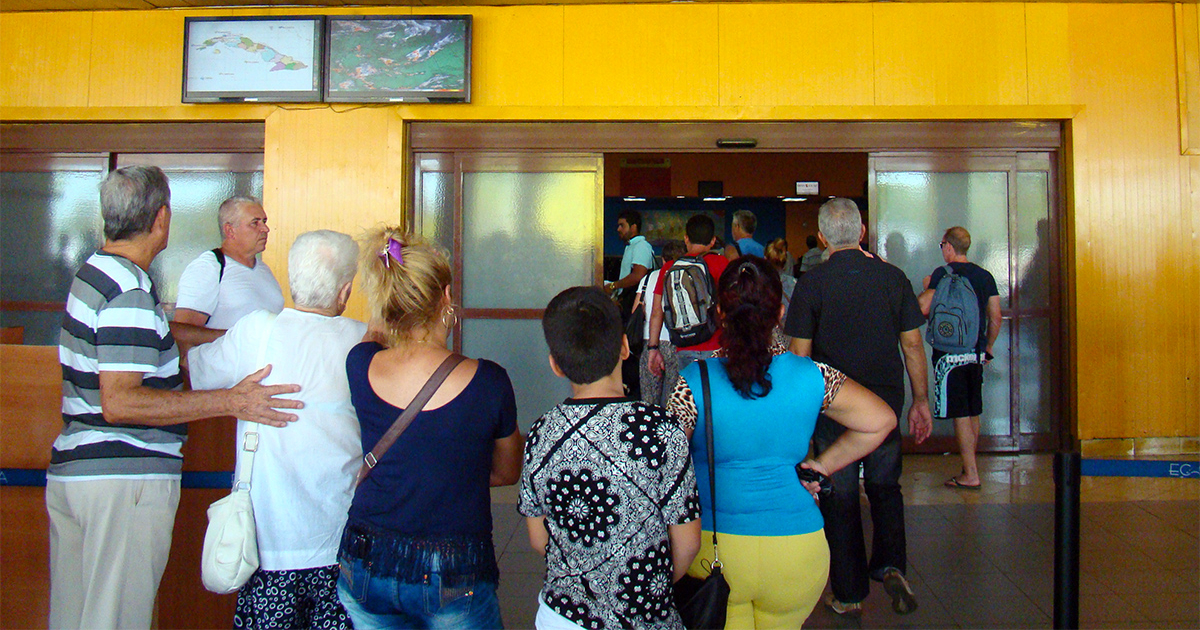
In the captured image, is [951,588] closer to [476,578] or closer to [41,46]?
[476,578]

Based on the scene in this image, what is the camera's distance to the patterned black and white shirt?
1.74 metres

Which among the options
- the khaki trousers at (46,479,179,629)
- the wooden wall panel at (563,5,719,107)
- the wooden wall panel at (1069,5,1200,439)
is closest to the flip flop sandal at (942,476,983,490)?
the wooden wall panel at (1069,5,1200,439)

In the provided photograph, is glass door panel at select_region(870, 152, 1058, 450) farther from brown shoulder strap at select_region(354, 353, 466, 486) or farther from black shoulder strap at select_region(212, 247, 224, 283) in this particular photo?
brown shoulder strap at select_region(354, 353, 466, 486)

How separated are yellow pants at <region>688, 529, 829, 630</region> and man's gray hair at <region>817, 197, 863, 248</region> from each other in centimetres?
164

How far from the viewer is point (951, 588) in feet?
11.9

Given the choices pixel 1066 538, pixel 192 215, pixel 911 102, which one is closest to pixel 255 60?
pixel 192 215

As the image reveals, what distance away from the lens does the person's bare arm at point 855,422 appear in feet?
6.87

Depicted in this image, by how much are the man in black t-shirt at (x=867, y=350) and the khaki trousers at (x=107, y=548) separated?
239 centimetres

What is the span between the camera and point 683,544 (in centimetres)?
183

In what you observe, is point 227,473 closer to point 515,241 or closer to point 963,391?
point 515,241

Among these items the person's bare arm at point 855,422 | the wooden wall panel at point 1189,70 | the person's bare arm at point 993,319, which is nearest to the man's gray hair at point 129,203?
the person's bare arm at point 855,422

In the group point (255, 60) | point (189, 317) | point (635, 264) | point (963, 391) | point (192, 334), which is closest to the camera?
point (192, 334)

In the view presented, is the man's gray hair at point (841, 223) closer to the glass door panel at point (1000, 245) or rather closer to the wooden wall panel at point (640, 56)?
the wooden wall panel at point (640, 56)

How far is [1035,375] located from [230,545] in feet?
19.8
